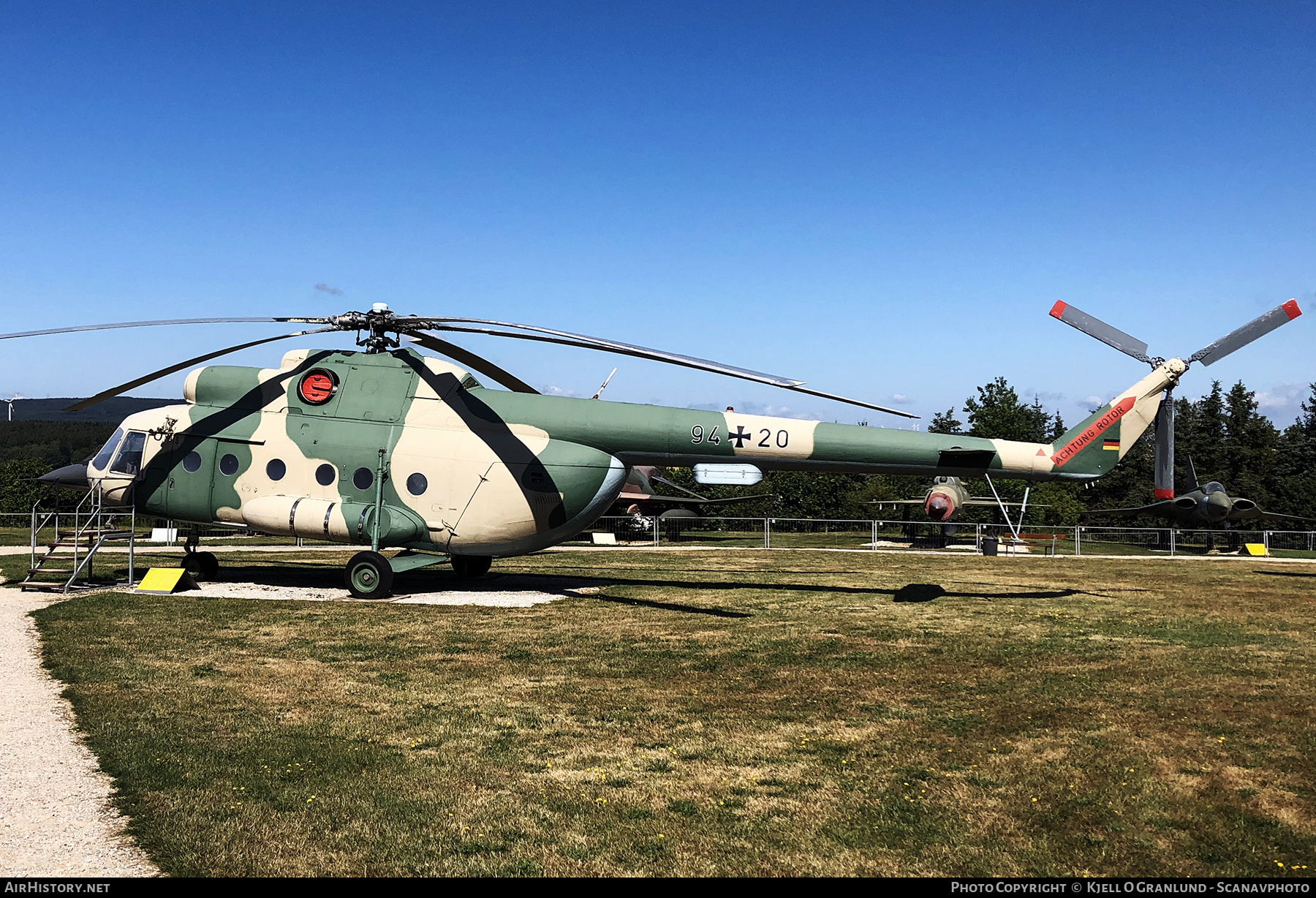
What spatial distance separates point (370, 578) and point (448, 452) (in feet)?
9.17

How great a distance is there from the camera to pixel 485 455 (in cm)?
1719

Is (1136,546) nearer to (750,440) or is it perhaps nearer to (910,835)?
(750,440)

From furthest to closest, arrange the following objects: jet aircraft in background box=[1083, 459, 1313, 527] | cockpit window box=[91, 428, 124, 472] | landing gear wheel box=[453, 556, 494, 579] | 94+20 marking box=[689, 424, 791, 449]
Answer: jet aircraft in background box=[1083, 459, 1313, 527] < landing gear wheel box=[453, 556, 494, 579] < cockpit window box=[91, 428, 124, 472] < 94+20 marking box=[689, 424, 791, 449]

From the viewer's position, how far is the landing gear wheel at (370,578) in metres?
17.0

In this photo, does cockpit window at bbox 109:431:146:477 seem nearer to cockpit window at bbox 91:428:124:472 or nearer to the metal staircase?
cockpit window at bbox 91:428:124:472

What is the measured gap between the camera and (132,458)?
59.6ft

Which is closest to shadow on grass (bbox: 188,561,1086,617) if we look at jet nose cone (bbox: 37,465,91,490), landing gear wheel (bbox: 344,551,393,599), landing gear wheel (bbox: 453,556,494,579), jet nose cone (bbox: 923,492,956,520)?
landing gear wheel (bbox: 453,556,494,579)

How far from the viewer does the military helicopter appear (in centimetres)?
1656

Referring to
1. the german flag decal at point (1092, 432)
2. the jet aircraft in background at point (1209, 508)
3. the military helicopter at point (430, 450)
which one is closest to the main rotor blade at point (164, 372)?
the military helicopter at point (430, 450)

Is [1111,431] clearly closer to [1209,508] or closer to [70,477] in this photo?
[70,477]

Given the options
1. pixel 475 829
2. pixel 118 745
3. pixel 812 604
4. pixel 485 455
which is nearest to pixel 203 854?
pixel 475 829

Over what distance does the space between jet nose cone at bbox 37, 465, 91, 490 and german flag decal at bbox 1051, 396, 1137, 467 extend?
19.0m

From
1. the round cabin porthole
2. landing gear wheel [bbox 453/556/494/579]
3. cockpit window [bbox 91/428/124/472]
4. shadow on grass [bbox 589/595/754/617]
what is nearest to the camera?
shadow on grass [bbox 589/595/754/617]
